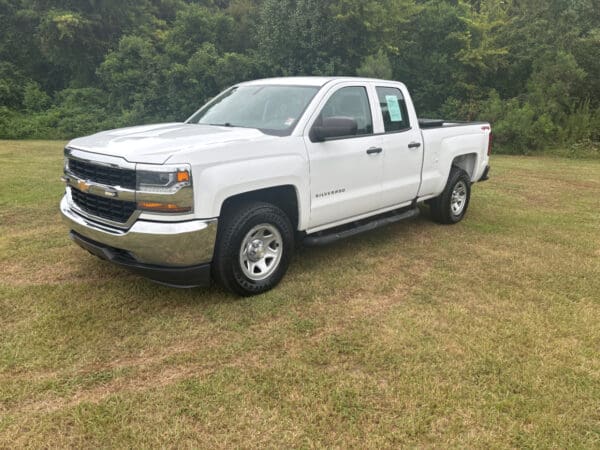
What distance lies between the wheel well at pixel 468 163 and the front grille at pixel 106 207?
4670mm

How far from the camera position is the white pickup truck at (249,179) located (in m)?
3.49

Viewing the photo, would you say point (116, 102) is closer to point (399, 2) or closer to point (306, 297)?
point (399, 2)

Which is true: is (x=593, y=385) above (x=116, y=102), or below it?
below

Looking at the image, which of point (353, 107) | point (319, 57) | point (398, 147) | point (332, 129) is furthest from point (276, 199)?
point (319, 57)

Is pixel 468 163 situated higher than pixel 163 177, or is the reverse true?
pixel 163 177

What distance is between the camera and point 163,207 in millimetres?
3461

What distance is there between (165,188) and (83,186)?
912 millimetres

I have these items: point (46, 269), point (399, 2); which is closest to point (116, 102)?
point (399, 2)

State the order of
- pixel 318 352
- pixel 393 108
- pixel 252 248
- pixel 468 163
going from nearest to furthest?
pixel 318 352
pixel 252 248
pixel 393 108
pixel 468 163

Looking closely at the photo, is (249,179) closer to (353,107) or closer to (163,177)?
(163,177)

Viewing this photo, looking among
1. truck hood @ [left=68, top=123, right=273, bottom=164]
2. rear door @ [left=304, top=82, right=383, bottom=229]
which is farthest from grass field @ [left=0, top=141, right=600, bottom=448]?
truck hood @ [left=68, top=123, right=273, bottom=164]

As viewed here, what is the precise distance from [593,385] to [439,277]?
5.88 feet

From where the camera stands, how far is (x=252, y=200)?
4.05 meters

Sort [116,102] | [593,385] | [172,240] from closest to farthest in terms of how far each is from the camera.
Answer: [593,385], [172,240], [116,102]
